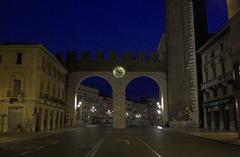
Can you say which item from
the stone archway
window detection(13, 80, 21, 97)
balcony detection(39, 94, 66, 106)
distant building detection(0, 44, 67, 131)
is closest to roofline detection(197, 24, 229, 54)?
the stone archway

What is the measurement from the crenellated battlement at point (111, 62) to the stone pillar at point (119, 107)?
3765mm

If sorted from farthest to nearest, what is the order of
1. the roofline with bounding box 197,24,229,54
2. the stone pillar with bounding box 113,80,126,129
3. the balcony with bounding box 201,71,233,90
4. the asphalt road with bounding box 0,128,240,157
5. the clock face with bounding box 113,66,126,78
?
the clock face with bounding box 113,66,126,78, the stone pillar with bounding box 113,80,126,129, the roofline with bounding box 197,24,229,54, the balcony with bounding box 201,71,233,90, the asphalt road with bounding box 0,128,240,157

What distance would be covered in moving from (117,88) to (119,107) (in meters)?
3.56

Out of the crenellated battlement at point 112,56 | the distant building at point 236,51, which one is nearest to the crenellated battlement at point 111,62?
the crenellated battlement at point 112,56

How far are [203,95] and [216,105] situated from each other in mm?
6756

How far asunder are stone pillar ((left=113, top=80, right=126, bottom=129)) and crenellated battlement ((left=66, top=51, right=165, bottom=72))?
3765 mm

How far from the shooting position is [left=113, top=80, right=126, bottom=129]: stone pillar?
56.5 meters

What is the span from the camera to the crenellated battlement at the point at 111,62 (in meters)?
57.6

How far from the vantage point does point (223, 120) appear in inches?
1549

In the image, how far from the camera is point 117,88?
2261 inches

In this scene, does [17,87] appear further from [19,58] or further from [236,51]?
[236,51]

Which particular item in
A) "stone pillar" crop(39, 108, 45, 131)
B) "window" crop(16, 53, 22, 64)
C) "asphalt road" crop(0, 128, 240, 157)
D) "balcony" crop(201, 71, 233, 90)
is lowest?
"asphalt road" crop(0, 128, 240, 157)

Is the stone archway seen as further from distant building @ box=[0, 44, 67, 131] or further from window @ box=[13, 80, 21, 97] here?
window @ box=[13, 80, 21, 97]

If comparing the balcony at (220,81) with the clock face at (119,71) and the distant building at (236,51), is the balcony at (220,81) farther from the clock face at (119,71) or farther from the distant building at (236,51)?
the clock face at (119,71)
